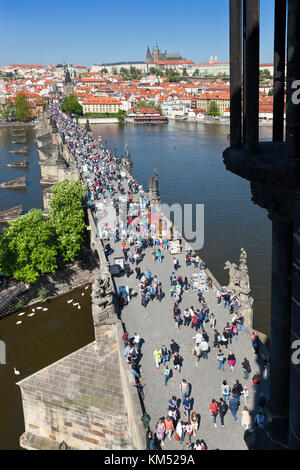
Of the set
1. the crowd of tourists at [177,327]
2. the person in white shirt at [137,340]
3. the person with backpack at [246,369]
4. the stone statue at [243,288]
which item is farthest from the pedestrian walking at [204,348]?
the stone statue at [243,288]

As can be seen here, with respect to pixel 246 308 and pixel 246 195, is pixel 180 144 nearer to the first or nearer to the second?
pixel 246 195

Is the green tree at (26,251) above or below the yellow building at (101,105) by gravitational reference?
below

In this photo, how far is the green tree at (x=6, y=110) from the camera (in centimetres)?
11412

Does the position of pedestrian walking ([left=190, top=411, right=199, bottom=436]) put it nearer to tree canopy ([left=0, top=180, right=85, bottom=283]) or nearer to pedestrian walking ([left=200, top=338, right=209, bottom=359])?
pedestrian walking ([left=200, top=338, right=209, bottom=359])

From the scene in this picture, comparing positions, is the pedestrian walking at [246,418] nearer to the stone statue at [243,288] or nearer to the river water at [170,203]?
the stone statue at [243,288]

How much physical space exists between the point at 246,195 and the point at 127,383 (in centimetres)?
3306

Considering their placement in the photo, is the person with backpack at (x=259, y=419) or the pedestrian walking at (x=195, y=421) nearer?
the person with backpack at (x=259, y=419)

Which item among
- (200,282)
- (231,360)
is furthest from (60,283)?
(231,360)

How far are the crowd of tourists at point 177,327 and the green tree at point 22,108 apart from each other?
89574mm

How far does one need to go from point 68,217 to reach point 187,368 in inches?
642

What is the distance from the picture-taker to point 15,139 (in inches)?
3452

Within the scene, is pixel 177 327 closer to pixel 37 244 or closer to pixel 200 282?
pixel 200 282

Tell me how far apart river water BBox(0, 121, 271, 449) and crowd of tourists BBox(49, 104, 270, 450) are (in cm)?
449

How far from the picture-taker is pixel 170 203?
40.8 meters
